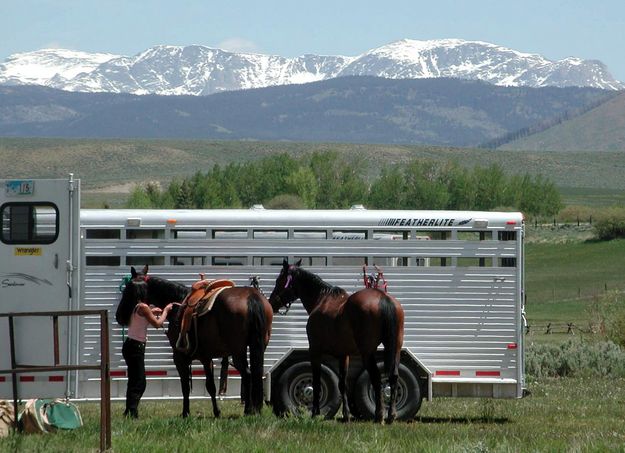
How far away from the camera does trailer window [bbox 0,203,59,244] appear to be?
15.3 m

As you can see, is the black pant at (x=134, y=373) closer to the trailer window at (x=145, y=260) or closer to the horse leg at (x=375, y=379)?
the trailer window at (x=145, y=260)

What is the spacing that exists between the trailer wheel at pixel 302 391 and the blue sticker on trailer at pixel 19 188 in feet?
11.8

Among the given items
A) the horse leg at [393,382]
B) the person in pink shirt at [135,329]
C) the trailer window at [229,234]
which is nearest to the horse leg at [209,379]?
the person in pink shirt at [135,329]

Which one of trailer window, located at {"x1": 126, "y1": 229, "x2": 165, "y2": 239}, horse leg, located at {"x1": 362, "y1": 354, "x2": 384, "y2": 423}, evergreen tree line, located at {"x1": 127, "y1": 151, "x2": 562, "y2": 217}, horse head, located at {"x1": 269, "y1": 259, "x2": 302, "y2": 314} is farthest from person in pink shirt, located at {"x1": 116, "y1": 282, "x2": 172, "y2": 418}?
evergreen tree line, located at {"x1": 127, "y1": 151, "x2": 562, "y2": 217}

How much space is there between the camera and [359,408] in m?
15.7

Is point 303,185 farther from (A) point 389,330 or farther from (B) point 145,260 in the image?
(A) point 389,330

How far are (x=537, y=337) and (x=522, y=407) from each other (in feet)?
76.8

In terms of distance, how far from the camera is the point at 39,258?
602 inches

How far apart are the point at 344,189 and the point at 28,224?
107757mm

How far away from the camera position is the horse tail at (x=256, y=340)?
1506 centimetres

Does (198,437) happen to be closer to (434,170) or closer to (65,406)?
(65,406)

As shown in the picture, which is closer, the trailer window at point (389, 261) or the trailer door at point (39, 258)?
the trailer door at point (39, 258)

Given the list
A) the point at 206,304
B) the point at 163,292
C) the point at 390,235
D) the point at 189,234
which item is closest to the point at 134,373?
the point at 163,292

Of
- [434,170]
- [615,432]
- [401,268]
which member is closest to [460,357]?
[401,268]
